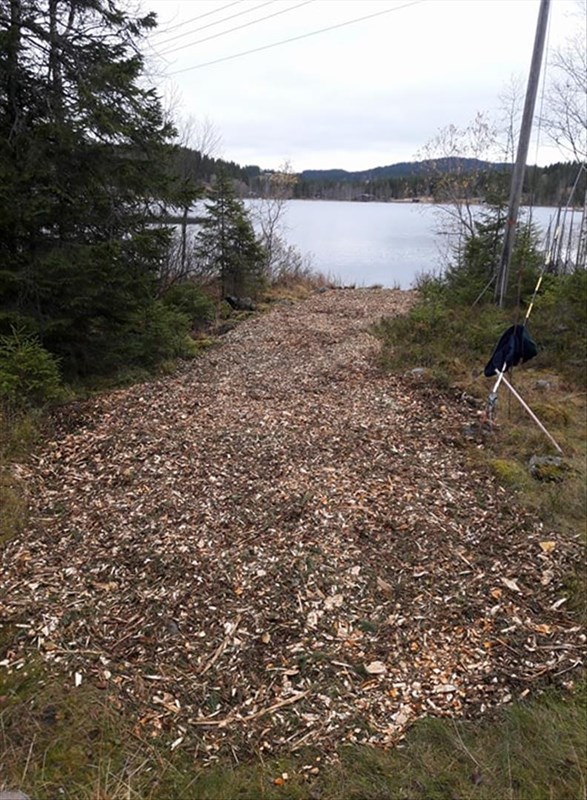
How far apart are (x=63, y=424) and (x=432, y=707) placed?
374cm

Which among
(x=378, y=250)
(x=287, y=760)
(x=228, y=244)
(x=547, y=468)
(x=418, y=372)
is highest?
(x=228, y=244)

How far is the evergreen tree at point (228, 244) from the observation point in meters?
11.1

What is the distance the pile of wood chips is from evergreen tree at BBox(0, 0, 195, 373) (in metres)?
1.34

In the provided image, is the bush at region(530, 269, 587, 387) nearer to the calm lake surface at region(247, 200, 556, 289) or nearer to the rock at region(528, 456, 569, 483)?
the rock at region(528, 456, 569, 483)

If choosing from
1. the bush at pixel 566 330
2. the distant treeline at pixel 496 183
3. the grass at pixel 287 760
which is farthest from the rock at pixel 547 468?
the distant treeline at pixel 496 183

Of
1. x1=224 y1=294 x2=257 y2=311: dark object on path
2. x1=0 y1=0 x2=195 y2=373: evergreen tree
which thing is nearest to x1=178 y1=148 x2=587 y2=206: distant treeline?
x1=0 y1=0 x2=195 y2=373: evergreen tree

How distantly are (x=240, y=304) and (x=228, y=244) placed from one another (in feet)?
5.20

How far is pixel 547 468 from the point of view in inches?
149

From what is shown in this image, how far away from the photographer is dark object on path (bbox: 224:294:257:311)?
1094cm

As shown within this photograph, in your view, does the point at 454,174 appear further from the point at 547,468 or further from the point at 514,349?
the point at 547,468

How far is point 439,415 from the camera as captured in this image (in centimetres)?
479

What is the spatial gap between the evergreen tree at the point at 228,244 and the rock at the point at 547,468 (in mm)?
9047

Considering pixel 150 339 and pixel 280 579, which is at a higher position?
pixel 150 339

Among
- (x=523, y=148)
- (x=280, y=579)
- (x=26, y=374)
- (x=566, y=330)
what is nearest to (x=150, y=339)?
(x=26, y=374)
